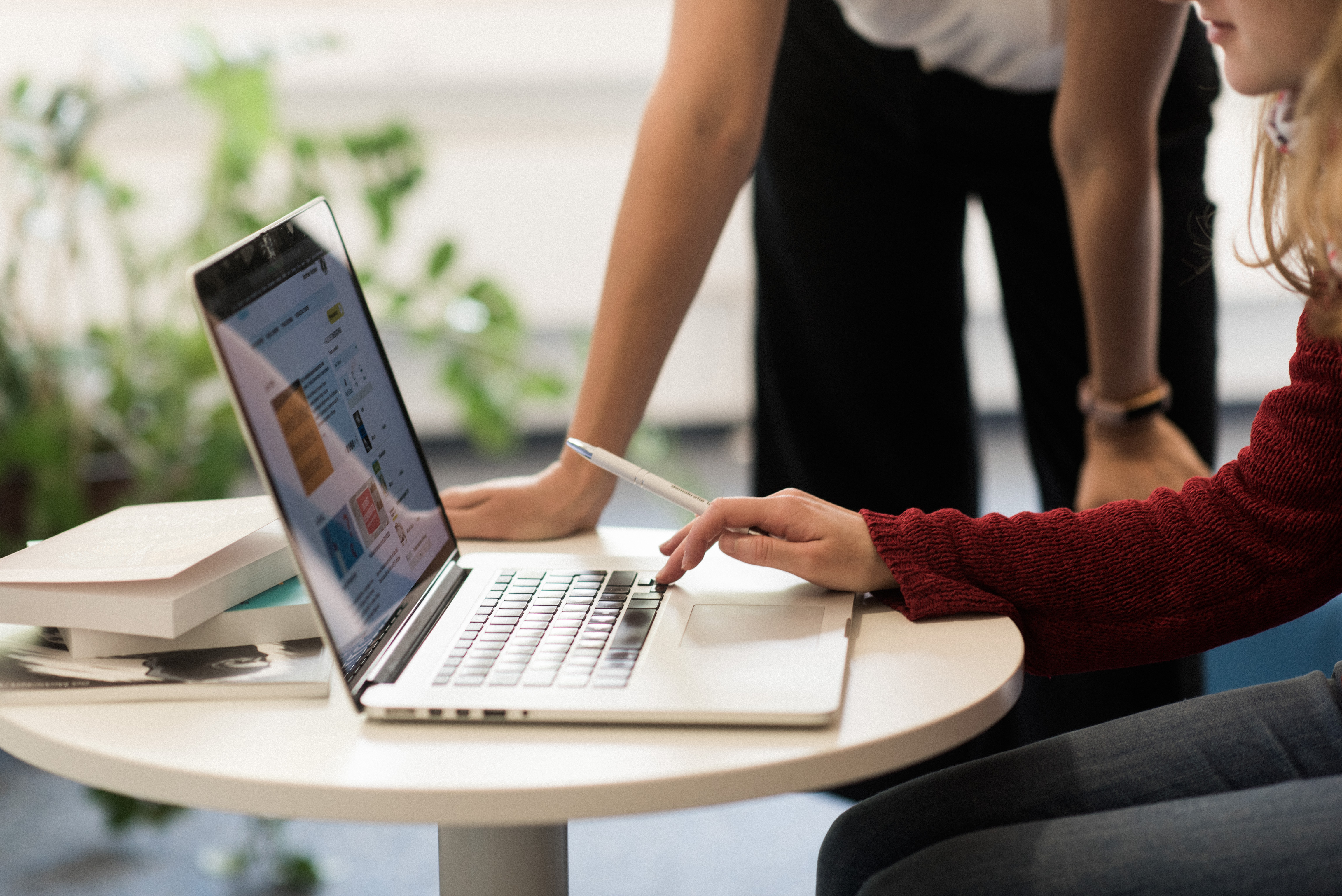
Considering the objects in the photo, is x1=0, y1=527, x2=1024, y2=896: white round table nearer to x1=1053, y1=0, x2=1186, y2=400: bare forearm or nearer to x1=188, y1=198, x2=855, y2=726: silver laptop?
x1=188, y1=198, x2=855, y2=726: silver laptop

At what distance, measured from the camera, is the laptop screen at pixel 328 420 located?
621 mm

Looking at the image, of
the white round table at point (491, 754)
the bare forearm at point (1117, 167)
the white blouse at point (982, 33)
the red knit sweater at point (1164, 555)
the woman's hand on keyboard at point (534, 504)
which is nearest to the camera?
the white round table at point (491, 754)

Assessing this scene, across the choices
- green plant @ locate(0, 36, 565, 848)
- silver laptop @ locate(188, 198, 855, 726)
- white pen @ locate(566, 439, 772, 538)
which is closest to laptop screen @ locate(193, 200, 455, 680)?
silver laptop @ locate(188, 198, 855, 726)

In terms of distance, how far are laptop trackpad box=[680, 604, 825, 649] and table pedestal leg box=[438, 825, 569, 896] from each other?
0.45ft

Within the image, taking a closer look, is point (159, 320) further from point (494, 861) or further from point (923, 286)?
point (494, 861)

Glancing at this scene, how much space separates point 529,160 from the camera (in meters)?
3.25

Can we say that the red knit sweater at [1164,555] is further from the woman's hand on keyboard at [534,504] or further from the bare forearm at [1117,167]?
the bare forearm at [1117,167]

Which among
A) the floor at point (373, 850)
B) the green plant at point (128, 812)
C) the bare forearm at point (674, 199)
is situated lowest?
the floor at point (373, 850)

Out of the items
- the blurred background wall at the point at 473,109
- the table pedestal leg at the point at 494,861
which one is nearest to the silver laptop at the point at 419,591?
the table pedestal leg at the point at 494,861

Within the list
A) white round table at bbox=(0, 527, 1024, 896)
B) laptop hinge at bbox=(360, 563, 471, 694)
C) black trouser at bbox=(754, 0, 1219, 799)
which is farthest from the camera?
black trouser at bbox=(754, 0, 1219, 799)

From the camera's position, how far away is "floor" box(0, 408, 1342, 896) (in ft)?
5.34

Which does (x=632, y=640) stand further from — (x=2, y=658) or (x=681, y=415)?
(x=681, y=415)

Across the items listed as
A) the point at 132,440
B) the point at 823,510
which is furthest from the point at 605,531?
the point at 132,440

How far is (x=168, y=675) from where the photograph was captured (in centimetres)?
70
